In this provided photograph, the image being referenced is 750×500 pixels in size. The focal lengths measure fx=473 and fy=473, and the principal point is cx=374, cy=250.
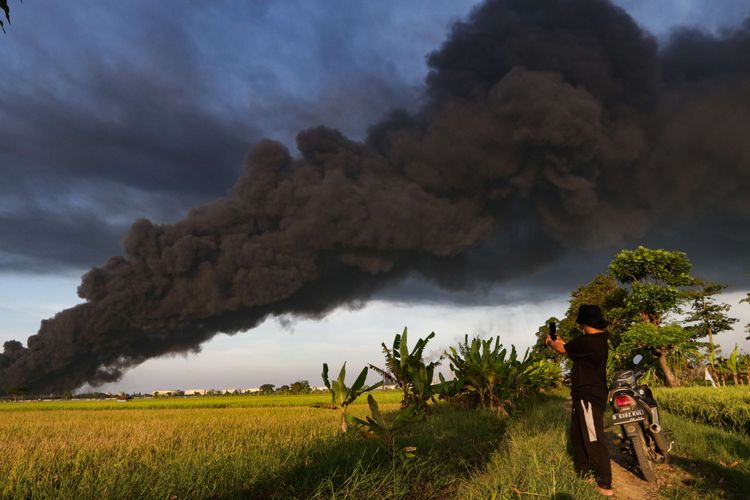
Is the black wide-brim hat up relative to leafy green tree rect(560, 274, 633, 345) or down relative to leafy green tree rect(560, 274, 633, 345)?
down

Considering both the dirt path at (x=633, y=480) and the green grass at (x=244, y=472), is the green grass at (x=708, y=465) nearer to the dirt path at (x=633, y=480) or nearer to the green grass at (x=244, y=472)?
the dirt path at (x=633, y=480)

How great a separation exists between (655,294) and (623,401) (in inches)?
1495

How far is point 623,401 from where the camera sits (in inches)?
238

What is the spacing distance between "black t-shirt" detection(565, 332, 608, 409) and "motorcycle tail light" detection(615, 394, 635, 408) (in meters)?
0.48

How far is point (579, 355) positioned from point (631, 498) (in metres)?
1.60

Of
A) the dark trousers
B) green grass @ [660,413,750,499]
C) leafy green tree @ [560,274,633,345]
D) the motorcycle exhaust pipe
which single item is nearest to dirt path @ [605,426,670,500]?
green grass @ [660,413,750,499]

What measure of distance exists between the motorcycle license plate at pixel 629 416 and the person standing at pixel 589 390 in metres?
0.43

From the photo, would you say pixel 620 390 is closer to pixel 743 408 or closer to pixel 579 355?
pixel 579 355

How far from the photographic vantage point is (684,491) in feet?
17.4

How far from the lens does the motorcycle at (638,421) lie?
5848mm

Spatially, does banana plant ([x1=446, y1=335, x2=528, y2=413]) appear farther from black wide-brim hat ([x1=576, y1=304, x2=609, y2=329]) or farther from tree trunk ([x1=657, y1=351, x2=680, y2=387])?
tree trunk ([x1=657, y1=351, x2=680, y2=387])

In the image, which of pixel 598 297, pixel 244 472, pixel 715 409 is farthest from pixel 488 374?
pixel 598 297

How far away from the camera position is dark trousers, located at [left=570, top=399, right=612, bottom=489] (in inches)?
212

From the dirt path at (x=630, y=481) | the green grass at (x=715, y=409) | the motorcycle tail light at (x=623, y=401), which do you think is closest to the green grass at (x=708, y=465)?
the dirt path at (x=630, y=481)
